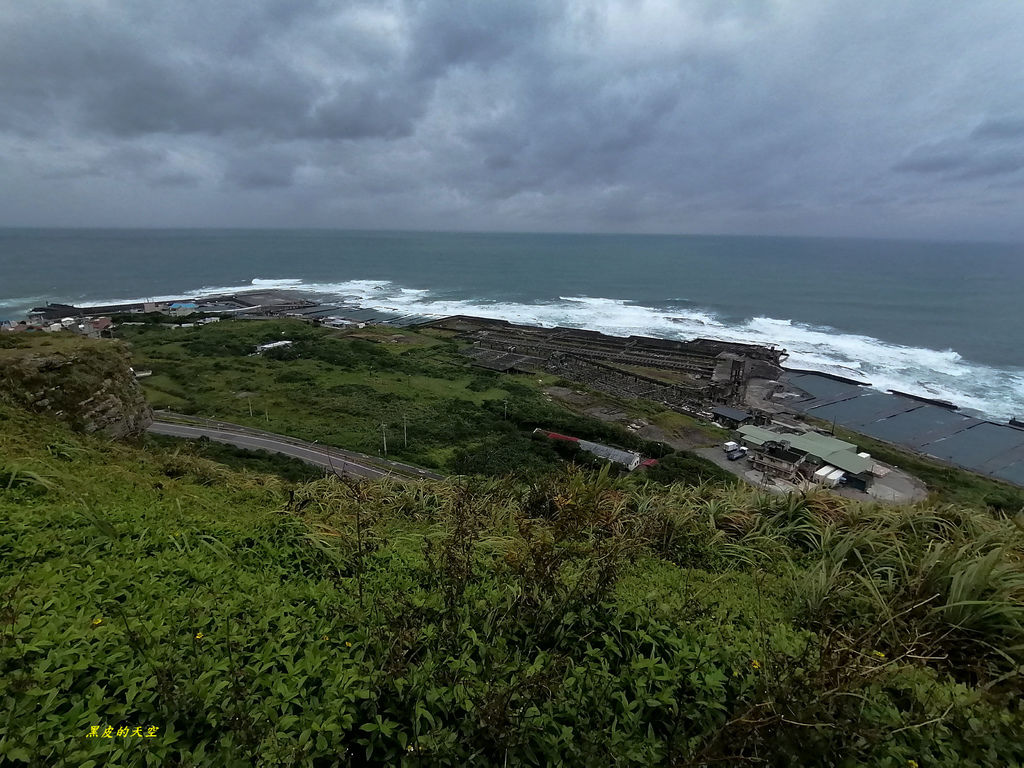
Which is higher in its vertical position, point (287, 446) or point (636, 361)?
point (287, 446)

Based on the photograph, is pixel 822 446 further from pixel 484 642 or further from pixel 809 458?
pixel 484 642

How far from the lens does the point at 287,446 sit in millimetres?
25469

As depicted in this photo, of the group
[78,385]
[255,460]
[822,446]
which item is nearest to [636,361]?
[822,446]

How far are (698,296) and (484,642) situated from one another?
95.6m

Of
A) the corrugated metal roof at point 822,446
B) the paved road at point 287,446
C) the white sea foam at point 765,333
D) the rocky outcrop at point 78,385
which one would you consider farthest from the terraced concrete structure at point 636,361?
the rocky outcrop at point 78,385

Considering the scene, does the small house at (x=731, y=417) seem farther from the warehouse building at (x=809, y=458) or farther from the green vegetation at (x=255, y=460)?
the green vegetation at (x=255, y=460)

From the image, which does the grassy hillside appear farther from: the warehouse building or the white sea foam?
the white sea foam

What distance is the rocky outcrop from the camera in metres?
9.52

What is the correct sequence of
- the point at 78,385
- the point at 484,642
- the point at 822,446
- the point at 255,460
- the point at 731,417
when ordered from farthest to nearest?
the point at 731,417, the point at 822,446, the point at 255,460, the point at 78,385, the point at 484,642

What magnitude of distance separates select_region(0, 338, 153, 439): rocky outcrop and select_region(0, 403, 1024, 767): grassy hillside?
5.32 metres

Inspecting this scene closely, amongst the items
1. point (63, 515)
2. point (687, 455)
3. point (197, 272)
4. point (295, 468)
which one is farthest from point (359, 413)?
point (197, 272)

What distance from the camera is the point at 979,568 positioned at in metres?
3.95

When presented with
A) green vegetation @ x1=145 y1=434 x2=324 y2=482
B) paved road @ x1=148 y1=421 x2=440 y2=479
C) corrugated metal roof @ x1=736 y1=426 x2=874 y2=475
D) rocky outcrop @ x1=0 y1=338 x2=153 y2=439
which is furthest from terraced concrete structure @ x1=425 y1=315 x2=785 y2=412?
rocky outcrop @ x1=0 y1=338 x2=153 y2=439

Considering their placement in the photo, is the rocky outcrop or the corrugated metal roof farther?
the corrugated metal roof
